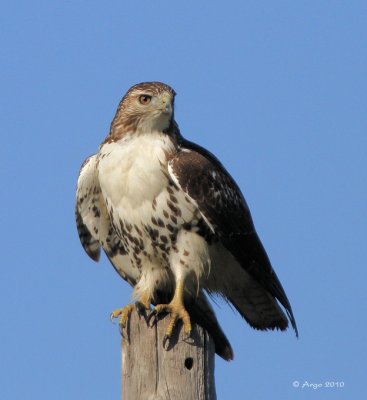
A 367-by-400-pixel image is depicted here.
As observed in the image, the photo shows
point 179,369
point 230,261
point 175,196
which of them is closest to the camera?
point 179,369

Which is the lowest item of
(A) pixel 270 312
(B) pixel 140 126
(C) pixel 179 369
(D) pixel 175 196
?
(C) pixel 179 369

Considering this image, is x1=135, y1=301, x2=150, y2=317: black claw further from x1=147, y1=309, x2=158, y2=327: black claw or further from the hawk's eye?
the hawk's eye

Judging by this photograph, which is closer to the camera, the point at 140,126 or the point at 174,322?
the point at 174,322

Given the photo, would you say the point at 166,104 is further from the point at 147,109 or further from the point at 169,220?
the point at 169,220

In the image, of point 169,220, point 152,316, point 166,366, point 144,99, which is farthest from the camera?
point 144,99

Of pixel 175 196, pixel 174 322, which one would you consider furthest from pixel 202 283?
pixel 174 322

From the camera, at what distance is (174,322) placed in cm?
627

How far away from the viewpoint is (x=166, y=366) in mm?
5762

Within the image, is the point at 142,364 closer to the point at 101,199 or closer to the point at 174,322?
the point at 174,322

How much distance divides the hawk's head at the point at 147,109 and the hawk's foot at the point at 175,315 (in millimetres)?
1563

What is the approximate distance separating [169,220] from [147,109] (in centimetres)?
93

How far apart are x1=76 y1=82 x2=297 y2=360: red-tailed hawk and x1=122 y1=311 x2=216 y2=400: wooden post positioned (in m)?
1.35

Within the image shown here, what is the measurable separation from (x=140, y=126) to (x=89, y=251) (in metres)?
1.21

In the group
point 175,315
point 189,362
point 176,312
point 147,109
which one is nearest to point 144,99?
point 147,109
